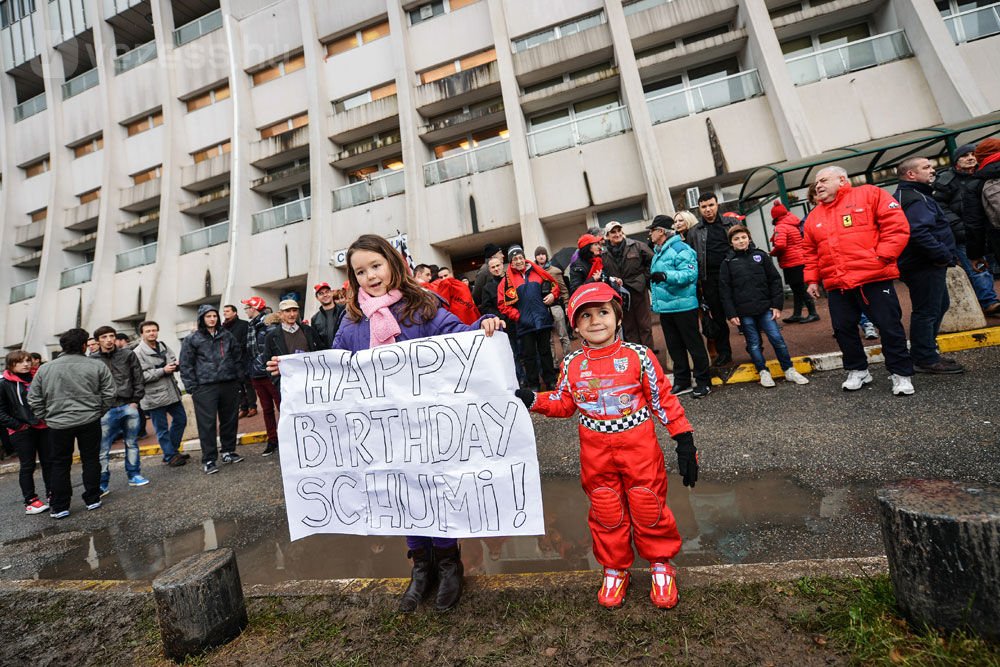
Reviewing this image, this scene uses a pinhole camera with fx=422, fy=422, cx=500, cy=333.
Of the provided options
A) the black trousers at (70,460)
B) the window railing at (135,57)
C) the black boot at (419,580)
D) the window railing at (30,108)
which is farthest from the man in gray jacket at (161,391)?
the window railing at (30,108)

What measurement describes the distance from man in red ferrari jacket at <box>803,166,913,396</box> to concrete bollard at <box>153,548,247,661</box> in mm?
5242

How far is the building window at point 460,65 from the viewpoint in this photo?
14.3 m

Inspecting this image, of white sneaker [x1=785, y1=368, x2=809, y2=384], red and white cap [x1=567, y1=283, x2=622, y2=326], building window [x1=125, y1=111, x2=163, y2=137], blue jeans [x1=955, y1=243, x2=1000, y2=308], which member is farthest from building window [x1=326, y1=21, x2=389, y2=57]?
red and white cap [x1=567, y1=283, x2=622, y2=326]

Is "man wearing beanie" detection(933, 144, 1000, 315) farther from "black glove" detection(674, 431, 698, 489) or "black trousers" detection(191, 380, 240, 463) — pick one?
"black trousers" detection(191, 380, 240, 463)

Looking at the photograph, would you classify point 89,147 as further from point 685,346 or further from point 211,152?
point 685,346

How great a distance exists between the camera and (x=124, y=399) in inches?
220

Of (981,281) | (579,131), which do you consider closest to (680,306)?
(981,281)

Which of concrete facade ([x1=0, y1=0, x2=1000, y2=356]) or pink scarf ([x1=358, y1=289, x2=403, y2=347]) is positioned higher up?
concrete facade ([x1=0, y1=0, x2=1000, y2=356])

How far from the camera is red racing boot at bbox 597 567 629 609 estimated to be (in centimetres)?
190

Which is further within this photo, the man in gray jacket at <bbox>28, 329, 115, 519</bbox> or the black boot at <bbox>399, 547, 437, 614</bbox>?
the man in gray jacket at <bbox>28, 329, 115, 519</bbox>

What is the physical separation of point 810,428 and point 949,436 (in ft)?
2.69

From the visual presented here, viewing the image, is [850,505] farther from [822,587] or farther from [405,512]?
[405,512]

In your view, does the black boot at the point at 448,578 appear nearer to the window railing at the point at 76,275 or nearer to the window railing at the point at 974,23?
the window railing at the point at 974,23

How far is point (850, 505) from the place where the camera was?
2498 mm
